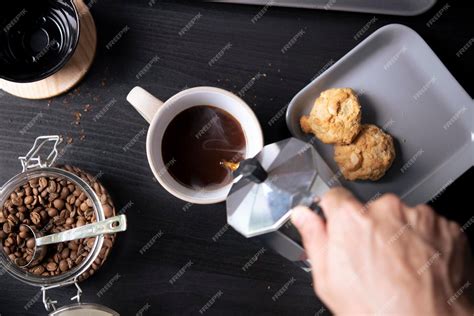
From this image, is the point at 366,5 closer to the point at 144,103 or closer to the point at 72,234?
the point at 144,103

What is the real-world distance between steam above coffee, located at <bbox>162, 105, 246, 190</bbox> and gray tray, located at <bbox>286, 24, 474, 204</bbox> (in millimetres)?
134

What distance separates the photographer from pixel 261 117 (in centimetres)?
110

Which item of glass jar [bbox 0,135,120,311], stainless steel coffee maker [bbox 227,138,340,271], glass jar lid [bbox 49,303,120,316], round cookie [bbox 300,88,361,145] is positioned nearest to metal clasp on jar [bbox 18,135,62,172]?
glass jar [bbox 0,135,120,311]

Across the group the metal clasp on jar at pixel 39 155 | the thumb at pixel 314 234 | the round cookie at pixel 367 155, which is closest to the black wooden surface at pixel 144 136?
the metal clasp on jar at pixel 39 155

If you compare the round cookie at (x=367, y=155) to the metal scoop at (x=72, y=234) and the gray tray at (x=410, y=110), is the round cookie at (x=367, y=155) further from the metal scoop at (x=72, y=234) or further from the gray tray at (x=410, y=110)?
the metal scoop at (x=72, y=234)

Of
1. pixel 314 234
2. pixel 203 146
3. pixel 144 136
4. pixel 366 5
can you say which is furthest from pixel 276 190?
pixel 366 5

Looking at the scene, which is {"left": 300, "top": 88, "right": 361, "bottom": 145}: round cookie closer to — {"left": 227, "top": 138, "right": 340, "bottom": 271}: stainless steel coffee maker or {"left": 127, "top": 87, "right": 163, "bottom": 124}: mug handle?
{"left": 227, "top": 138, "right": 340, "bottom": 271}: stainless steel coffee maker

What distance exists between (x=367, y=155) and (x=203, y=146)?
0.29 metres

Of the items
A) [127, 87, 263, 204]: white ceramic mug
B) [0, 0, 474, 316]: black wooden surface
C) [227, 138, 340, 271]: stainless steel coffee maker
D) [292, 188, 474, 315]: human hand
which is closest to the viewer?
[292, 188, 474, 315]: human hand

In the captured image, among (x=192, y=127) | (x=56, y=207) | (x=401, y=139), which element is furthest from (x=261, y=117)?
(x=56, y=207)

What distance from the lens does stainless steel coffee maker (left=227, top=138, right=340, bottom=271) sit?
0.84 metres

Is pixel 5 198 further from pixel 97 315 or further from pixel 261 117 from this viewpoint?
pixel 261 117

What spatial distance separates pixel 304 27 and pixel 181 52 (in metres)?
0.24

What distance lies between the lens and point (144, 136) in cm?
109
